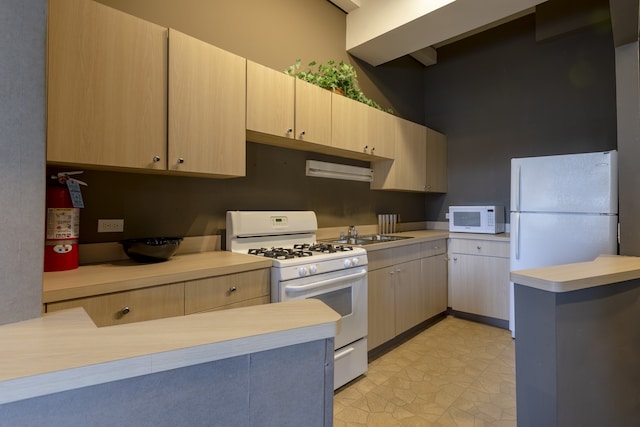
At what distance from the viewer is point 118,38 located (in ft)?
5.17

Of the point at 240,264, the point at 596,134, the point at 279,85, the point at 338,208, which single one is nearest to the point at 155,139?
the point at 240,264

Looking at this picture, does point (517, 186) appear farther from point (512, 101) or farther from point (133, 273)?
point (133, 273)

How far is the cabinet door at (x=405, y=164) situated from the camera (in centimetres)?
338

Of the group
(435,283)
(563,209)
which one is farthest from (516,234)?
(435,283)

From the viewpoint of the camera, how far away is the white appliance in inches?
74.7

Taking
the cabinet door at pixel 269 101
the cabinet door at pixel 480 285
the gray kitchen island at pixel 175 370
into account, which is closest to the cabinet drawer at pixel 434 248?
the cabinet door at pixel 480 285

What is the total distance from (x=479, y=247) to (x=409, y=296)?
102 centimetres

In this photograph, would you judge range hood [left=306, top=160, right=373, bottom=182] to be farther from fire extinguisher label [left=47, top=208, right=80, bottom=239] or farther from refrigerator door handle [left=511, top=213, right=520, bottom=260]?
fire extinguisher label [left=47, top=208, right=80, bottom=239]

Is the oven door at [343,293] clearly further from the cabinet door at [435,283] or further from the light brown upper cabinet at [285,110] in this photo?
the cabinet door at [435,283]

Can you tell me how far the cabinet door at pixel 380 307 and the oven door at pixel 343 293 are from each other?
0.23 m

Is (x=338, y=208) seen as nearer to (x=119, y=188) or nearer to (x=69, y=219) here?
(x=119, y=188)

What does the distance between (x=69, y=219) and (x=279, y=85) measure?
1497 millimetres

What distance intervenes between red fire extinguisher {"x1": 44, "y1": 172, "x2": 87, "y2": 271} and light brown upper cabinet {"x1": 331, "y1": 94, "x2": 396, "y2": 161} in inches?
70.3

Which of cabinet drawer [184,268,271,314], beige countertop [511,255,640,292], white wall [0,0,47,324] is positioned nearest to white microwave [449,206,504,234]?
beige countertop [511,255,640,292]
